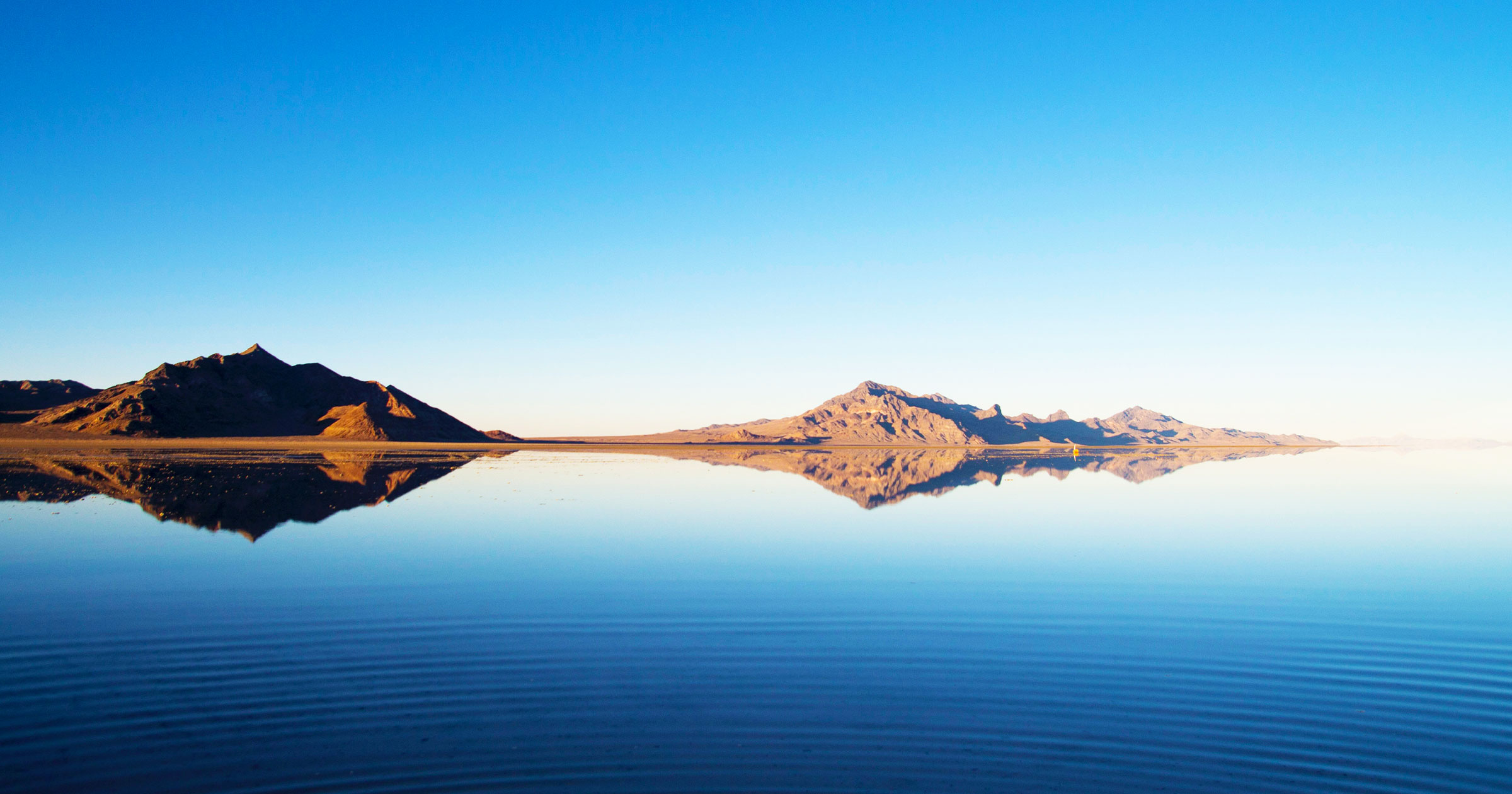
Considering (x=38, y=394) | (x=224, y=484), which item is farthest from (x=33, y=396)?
(x=224, y=484)

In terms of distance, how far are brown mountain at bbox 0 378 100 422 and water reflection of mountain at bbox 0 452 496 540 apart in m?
78.7

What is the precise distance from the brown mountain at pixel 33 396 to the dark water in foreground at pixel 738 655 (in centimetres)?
12852

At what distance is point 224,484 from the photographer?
33.3m

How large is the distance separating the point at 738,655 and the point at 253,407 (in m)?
144

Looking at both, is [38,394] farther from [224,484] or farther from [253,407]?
[224,484]

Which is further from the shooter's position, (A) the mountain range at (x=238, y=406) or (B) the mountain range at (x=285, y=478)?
(A) the mountain range at (x=238, y=406)

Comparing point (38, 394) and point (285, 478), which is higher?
point (38, 394)

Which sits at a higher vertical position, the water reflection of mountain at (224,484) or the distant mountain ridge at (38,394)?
the distant mountain ridge at (38,394)

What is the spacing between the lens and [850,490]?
38.2 m

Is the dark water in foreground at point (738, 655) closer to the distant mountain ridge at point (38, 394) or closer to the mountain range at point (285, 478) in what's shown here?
the mountain range at point (285, 478)

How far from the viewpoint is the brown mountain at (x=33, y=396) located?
113 meters

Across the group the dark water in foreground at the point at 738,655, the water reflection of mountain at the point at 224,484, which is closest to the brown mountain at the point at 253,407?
the water reflection of mountain at the point at 224,484

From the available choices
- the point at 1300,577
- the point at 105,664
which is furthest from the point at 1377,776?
the point at 105,664

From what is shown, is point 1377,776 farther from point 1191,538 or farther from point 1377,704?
point 1191,538
